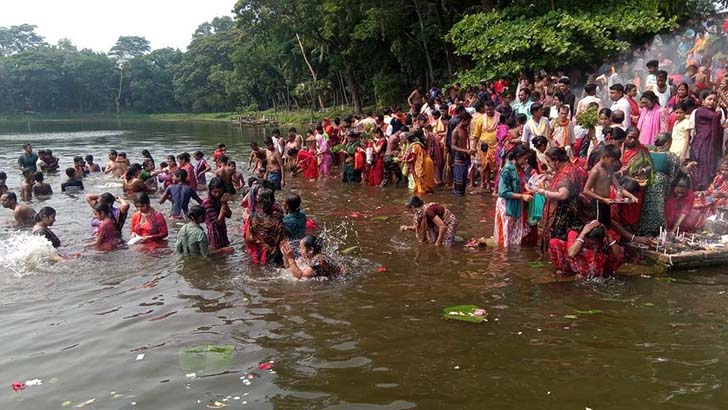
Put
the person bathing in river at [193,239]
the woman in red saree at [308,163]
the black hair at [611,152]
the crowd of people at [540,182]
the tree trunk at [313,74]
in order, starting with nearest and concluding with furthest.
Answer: the black hair at [611,152]
the crowd of people at [540,182]
the person bathing in river at [193,239]
the woman in red saree at [308,163]
the tree trunk at [313,74]

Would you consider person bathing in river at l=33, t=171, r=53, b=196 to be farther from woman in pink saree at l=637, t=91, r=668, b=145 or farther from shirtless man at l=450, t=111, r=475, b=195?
woman in pink saree at l=637, t=91, r=668, b=145

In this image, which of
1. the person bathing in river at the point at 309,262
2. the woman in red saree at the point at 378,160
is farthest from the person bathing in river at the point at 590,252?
the woman in red saree at the point at 378,160

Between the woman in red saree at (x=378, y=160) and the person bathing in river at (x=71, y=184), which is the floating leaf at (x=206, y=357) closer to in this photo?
the woman in red saree at (x=378, y=160)

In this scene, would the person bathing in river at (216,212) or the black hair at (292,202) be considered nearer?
the black hair at (292,202)

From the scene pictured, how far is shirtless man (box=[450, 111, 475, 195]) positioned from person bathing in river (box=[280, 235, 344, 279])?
572cm

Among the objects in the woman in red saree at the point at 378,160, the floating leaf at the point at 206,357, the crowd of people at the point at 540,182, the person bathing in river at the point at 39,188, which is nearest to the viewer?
the floating leaf at the point at 206,357

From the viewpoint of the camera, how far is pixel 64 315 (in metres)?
6.26

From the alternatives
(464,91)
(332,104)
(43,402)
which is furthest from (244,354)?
(332,104)

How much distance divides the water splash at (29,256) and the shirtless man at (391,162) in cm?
784

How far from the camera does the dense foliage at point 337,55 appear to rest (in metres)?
15.9

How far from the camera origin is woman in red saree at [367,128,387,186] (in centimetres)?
1416

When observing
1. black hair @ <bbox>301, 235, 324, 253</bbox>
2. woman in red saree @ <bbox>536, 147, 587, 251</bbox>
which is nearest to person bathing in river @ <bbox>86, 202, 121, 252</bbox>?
black hair @ <bbox>301, 235, 324, 253</bbox>

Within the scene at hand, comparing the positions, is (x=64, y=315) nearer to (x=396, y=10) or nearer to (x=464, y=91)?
(x=464, y=91)

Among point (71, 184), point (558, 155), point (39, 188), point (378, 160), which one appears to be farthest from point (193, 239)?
point (71, 184)
